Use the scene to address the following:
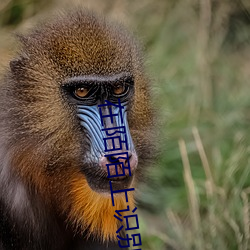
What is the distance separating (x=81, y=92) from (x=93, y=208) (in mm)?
435

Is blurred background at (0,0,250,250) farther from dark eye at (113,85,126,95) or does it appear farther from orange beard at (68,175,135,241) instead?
orange beard at (68,175,135,241)

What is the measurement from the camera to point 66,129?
303cm

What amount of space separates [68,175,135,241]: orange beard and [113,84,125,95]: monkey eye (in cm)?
36

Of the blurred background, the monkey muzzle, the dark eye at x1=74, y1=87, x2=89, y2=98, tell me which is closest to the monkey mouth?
the monkey muzzle

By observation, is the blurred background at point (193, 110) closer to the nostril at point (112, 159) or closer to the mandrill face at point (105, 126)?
the mandrill face at point (105, 126)

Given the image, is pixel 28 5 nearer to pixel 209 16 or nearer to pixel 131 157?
pixel 209 16

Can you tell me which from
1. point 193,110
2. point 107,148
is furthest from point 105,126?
point 193,110

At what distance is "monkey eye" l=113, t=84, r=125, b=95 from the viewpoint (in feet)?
10.1

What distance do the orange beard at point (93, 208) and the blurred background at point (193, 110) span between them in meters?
0.36

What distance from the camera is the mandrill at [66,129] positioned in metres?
2.99

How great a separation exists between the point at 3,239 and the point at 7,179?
0.77 ft

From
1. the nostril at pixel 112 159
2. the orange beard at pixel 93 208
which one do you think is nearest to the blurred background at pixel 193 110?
the orange beard at pixel 93 208

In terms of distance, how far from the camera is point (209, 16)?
581 cm

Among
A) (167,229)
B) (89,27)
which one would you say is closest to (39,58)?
(89,27)
